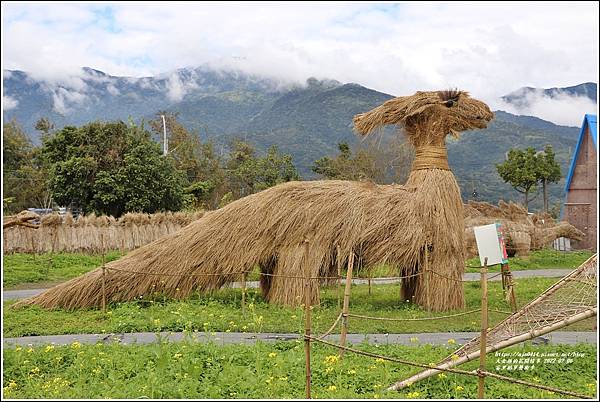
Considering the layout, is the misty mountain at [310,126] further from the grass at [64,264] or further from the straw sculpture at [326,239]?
the straw sculpture at [326,239]

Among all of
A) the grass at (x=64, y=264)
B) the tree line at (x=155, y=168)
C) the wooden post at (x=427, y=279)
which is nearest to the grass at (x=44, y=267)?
the grass at (x=64, y=264)

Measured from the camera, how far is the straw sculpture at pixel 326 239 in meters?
9.83

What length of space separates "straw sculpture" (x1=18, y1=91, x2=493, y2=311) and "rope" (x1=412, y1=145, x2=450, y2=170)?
0.25 ft

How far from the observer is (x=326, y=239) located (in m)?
9.88

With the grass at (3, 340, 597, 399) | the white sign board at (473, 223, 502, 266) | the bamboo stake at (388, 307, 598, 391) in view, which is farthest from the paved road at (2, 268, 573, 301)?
the bamboo stake at (388, 307, 598, 391)

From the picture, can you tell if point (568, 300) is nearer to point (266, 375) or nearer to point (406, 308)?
point (266, 375)

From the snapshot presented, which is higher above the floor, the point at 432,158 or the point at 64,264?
the point at 432,158

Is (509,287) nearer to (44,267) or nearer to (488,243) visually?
(488,243)

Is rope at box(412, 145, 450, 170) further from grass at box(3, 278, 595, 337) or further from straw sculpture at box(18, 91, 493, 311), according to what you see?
grass at box(3, 278, 595, 337)

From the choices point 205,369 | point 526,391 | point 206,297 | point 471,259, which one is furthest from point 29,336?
point 471,259

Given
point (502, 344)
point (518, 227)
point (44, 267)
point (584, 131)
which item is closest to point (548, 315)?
point (502, 344)

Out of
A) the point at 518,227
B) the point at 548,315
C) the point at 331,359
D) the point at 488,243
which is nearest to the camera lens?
the point at 548,315

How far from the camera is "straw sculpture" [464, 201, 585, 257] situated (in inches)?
787

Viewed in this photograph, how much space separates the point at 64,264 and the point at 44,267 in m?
0.74
